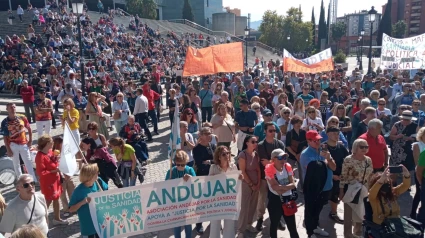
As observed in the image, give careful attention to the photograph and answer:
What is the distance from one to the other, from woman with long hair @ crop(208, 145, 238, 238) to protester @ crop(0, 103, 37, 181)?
430cm

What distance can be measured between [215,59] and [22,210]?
9.14 metres

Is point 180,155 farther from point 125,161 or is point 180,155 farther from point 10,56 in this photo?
point 10,56

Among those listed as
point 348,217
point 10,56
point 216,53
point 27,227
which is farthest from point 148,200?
point 10,56

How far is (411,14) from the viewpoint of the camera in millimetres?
104188

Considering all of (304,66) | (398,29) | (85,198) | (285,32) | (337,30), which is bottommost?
(85,198)

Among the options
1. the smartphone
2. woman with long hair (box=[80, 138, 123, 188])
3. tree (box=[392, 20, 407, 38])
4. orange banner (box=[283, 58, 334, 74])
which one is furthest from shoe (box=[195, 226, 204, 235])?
tree (box=[392, 20, 407, 38])

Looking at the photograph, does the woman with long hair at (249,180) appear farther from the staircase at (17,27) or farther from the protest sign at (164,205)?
the staircase at (17,27)

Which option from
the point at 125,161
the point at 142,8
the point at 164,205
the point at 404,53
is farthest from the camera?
the point at 142,8

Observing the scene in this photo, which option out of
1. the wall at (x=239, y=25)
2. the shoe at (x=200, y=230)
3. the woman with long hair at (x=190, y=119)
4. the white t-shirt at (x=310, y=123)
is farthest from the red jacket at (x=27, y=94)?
the wall at (x=239, y=25)

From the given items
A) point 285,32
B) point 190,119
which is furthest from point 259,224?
point 285,32

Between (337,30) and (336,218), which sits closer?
(336,218)

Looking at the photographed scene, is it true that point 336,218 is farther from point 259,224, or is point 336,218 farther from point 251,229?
point 251,229

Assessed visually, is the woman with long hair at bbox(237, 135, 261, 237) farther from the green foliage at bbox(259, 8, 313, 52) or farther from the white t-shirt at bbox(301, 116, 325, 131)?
the green foliage at bbox(259, 8, 313, 52)

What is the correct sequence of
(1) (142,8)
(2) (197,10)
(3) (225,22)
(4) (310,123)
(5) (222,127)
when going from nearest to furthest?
(4) (310,123) → (5) (222,127) → (1) (142,8) → (3) (225,22) → (2) (197,10)
